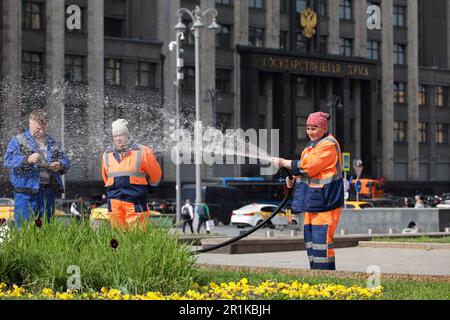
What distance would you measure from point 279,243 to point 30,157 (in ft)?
23.7

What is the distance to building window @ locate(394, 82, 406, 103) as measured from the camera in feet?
293

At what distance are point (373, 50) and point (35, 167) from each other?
75.0 meters

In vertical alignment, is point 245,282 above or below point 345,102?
below

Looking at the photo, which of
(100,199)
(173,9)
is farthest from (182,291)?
(173,9)

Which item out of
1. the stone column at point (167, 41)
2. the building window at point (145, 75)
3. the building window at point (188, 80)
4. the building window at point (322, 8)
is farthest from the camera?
the building window at point (322, 8)

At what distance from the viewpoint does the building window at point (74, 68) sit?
65938mm

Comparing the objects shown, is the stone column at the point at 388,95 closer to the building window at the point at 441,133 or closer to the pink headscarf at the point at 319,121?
the building window at the point at 441,133

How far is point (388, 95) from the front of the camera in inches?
3467

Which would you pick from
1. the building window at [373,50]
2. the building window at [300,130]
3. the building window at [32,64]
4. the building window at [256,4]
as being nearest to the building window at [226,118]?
the building window at [300,130]

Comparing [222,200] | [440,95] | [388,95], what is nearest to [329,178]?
[222,200]

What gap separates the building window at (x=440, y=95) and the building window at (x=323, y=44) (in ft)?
42.5

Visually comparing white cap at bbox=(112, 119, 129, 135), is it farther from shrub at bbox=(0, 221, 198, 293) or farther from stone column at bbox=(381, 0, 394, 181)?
stone column at bbox=(381, 0, 394, 181)
